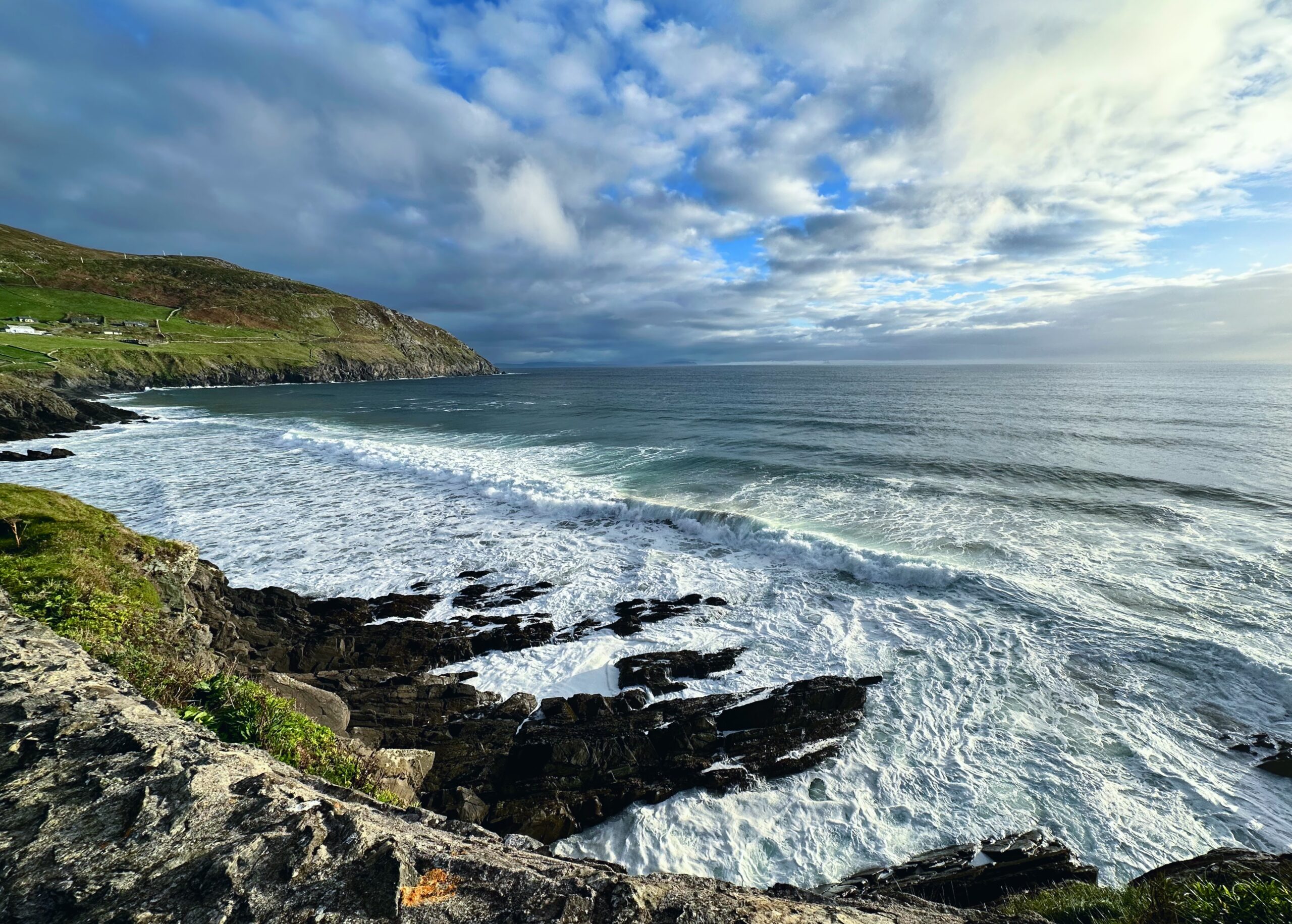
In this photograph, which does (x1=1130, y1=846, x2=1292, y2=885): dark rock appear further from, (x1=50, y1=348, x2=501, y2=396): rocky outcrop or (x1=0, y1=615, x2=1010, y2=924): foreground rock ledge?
(x1=50, y1=348, x2=501, y2=396): rocky outcrop

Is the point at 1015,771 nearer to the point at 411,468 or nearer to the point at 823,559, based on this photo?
the point at 823,559

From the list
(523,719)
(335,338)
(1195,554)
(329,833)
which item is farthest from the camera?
(335,338)

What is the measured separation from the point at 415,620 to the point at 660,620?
22.3 feet

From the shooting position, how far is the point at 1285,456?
3191cm

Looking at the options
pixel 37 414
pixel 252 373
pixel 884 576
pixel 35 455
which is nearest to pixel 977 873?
pixel 884 576

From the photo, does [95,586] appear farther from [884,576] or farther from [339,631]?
[884,576]

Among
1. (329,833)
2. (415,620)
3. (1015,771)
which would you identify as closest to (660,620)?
(415,620)

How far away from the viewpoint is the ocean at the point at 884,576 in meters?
8.42

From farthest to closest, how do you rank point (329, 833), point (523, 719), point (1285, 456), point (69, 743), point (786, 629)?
point (1285, 456)
point (786, 629)
point (523, 719)
point (69, 743)
point (329, 833)

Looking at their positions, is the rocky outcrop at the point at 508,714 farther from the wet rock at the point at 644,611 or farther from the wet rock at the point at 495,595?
the wet rock at the point at 495,595

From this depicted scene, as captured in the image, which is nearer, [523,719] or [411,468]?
[523,719]

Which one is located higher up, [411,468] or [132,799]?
[132,799]

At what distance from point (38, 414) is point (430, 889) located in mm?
61188

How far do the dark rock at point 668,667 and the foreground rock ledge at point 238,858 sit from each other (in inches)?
287
